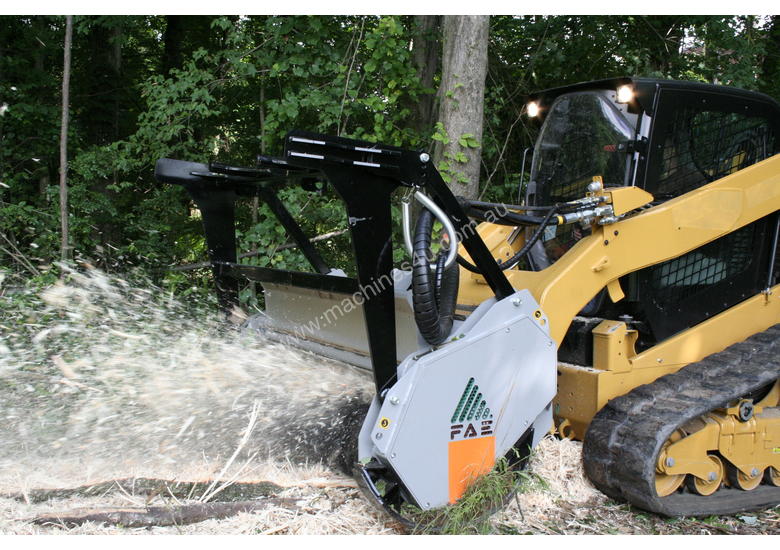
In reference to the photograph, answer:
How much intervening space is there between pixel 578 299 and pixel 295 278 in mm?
1483

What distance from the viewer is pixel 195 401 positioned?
395 centimetres

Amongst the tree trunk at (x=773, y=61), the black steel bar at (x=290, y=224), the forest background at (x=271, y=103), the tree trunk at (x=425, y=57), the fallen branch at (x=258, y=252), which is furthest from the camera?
the tree trunk at (x=773, y=61)

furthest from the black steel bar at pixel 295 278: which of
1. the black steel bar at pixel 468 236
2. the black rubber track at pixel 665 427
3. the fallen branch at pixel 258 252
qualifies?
the fallen branch at pixel 258 252

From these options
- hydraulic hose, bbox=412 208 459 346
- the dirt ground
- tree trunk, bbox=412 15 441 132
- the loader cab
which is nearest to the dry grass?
the dirt ground

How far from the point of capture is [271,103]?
694cm

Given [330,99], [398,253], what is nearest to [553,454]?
[398,253]

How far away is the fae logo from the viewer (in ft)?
9.98

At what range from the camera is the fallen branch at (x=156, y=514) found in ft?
10.00

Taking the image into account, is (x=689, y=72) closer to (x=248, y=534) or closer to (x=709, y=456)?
(x=709, y=456)

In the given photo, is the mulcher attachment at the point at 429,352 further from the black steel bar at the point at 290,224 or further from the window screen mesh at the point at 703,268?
the window screen mesh at the point at 703,268

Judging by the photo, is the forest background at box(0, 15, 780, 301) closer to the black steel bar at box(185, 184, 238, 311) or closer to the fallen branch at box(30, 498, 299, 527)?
the black steel bar at box(185, 184, 238, 311)

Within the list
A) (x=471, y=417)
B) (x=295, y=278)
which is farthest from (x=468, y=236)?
(x=295, y=278)

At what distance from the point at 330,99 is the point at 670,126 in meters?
3.94

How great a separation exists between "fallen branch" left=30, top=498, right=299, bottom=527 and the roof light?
8.55 ft
